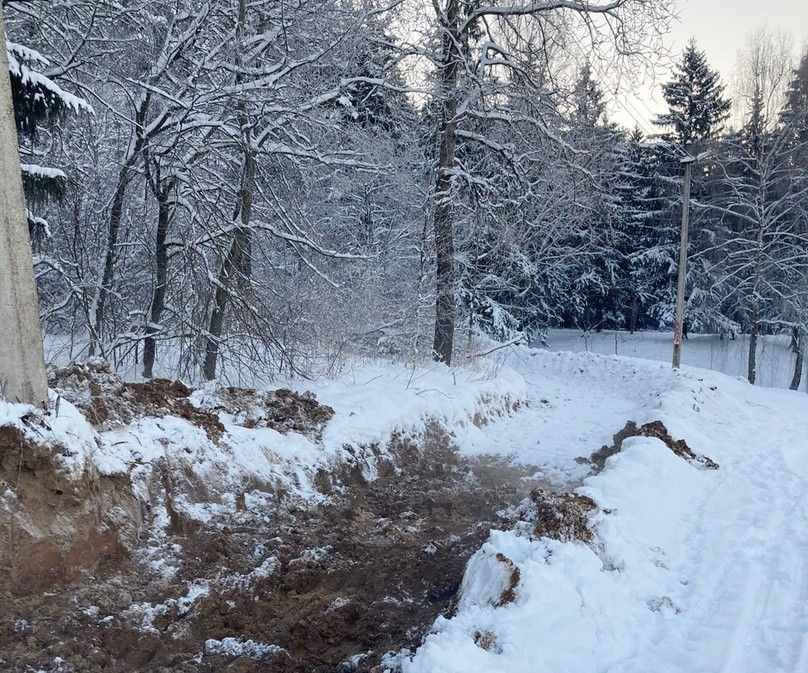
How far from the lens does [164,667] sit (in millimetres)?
3242

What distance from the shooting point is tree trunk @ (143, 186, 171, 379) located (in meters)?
7.81

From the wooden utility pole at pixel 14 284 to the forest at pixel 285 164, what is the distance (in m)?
1.69

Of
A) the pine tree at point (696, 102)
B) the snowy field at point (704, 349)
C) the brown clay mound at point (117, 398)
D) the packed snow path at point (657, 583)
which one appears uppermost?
the pine tree at point (696, 102)

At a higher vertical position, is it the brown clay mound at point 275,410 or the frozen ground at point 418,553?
the brown clay mound at point 275,410

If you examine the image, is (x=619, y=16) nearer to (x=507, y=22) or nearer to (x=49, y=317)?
(x=507, y=22)

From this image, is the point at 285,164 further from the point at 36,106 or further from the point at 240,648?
the point at 240,648

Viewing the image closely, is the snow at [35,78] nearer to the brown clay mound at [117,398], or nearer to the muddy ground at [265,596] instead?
the brown clay mound at [117,398]

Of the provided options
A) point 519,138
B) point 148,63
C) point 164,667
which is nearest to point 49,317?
point 148,63

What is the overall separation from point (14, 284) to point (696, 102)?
107 feet

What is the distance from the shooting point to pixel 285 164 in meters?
8.95

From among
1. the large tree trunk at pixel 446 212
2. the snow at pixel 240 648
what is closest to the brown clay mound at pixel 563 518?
the snow at pixel 240 648

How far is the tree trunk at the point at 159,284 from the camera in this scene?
7809mm

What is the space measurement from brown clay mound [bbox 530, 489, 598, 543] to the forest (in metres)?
4.22

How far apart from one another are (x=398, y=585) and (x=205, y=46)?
7.40 metres
